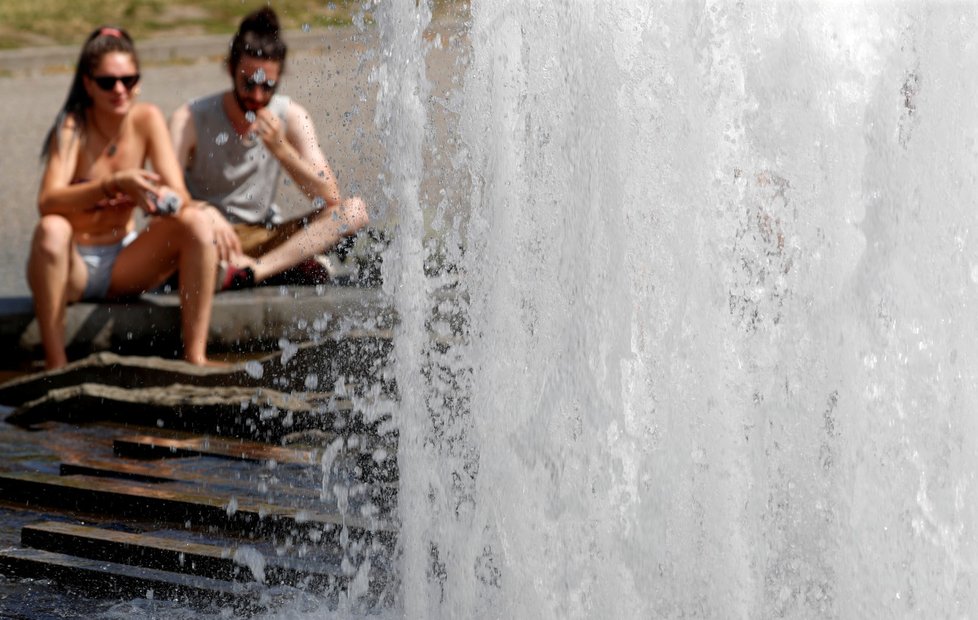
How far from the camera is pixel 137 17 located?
559 inches

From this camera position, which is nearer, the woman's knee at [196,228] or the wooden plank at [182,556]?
the wooden plank at [182,556]

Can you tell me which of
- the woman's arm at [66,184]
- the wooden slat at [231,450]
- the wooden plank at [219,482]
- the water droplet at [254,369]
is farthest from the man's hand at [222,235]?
the wooden plank at [219,482]

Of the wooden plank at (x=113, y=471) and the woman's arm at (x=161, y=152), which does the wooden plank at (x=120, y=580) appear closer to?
the wooden plank at (x=113, y=471)

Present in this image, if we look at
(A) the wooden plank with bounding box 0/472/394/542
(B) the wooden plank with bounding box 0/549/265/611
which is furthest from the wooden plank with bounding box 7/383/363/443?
(B) the wooden plank with bounding box 0/549/265/611

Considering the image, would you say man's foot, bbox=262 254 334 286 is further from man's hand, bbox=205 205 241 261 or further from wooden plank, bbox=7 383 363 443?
wooden plank, bbox=7 383 363 443

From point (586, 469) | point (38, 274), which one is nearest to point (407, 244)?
point (586, 469)

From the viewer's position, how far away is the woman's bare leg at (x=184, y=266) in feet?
18.6

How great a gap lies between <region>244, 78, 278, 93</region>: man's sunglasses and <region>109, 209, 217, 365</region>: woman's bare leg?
1.62ft

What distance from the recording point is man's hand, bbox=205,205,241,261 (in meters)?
5.98

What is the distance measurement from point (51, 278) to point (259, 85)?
97 centimetres

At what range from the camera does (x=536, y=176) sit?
3.17 m

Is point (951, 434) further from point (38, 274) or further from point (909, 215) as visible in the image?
point (38, 274)

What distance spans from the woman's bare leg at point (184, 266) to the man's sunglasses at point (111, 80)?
47 cm

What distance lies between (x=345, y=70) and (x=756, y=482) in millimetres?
9003
